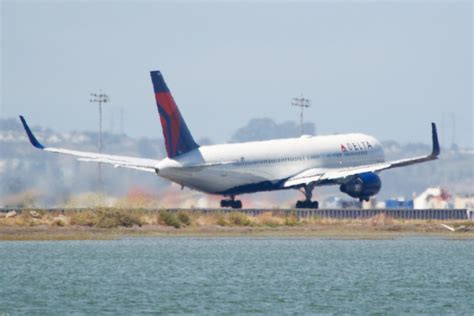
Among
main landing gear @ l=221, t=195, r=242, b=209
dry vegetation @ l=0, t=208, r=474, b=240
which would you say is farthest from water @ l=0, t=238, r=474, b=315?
main landing gear @ l=221, t=195, r=242, b=209

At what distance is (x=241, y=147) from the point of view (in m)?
98.8

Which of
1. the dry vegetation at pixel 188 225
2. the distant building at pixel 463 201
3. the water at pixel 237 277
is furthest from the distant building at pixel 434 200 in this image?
the water at pixel 237 277

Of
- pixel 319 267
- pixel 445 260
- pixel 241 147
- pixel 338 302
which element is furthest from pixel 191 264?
pixel 241 147

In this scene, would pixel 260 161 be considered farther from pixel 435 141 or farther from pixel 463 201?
pixel 463 201

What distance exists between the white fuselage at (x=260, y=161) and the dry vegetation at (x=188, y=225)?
262 centimetres

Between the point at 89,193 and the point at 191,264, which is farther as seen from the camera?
the point at 89,193

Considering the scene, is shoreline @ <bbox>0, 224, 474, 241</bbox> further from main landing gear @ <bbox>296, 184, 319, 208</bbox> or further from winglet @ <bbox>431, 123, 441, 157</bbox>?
main landing gear @ <bbox>296, 184, 319, 208</bbox>

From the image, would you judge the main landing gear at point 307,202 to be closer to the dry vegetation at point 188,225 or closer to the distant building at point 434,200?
the dry vegetation at point 188,225

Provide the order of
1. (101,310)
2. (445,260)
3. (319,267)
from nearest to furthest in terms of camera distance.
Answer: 1. (101,310)
2. (319,267)
3. (445,260)

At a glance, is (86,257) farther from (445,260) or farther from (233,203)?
(233,203)

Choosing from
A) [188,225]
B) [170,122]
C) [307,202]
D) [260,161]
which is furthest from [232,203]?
[170,122]

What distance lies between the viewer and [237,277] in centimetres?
5925

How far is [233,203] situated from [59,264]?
37416 millimetres

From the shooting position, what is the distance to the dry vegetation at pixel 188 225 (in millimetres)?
88062
